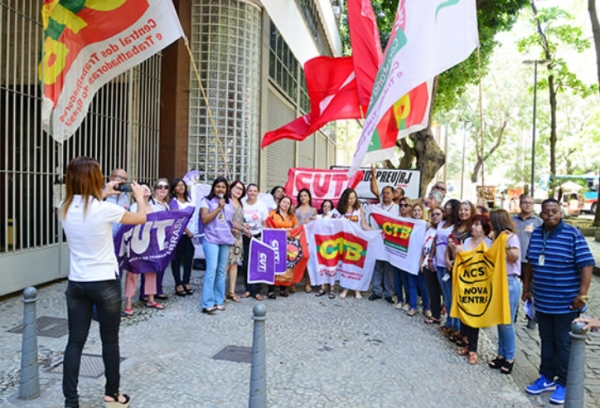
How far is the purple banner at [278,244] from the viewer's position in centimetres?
770

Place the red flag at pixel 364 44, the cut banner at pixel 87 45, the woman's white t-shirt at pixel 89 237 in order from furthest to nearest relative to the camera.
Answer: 1. the red flag at pixel 364 44
2. the cut banner at pixel 87 45
3. the woman's white t-shirt at pixel 89 237

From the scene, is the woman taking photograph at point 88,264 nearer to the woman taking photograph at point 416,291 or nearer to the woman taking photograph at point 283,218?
the woman taking photograph at point 283,218

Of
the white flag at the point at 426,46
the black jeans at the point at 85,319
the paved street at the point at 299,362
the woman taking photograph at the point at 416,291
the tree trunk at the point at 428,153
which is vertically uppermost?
the white flag at the point at 426,46

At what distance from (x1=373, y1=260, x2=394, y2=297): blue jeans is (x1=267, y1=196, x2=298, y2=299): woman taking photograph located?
141 centimetres

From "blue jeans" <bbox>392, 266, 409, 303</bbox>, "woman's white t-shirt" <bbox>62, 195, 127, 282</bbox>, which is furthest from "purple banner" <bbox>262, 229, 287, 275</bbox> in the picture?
"woman's white t-shirt" <bbox>62, 195, 127, 282</bbox>

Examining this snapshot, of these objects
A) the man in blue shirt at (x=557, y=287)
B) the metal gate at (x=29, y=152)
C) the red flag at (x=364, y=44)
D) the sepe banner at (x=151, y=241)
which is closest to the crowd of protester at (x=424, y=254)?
the man in blue shirt at (x=557, y=287)

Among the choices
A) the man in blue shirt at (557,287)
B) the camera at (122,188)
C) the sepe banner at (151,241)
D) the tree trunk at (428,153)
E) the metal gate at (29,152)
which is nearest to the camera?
the camera at (122,188)

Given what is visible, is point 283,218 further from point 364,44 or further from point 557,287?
point 557,287

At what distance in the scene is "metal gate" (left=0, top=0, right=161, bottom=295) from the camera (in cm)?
705

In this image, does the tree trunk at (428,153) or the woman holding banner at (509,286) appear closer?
the woman holding banner at (509,286)

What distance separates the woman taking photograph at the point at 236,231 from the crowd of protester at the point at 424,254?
1 cm

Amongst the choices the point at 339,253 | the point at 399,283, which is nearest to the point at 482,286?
the point at 399,283

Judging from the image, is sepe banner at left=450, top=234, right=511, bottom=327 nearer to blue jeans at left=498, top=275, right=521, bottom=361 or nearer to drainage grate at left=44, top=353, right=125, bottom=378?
blue jeans at left=498, top=275, right=521, bottom=361

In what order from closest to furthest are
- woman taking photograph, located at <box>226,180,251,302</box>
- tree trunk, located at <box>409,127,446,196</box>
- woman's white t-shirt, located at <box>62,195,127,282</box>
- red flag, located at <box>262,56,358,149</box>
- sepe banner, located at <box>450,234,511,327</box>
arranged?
woman's white t-shirt, located at <box>62,195,127,282</box>, sepe banner, located at <box>450,234,511,327</box>, woman taking photograph, located at <box>226,180,251,302</box>, red flag, located at <box>262,56,358,149</box>, tree trunk, located at <box>409,127,446,196</box>
